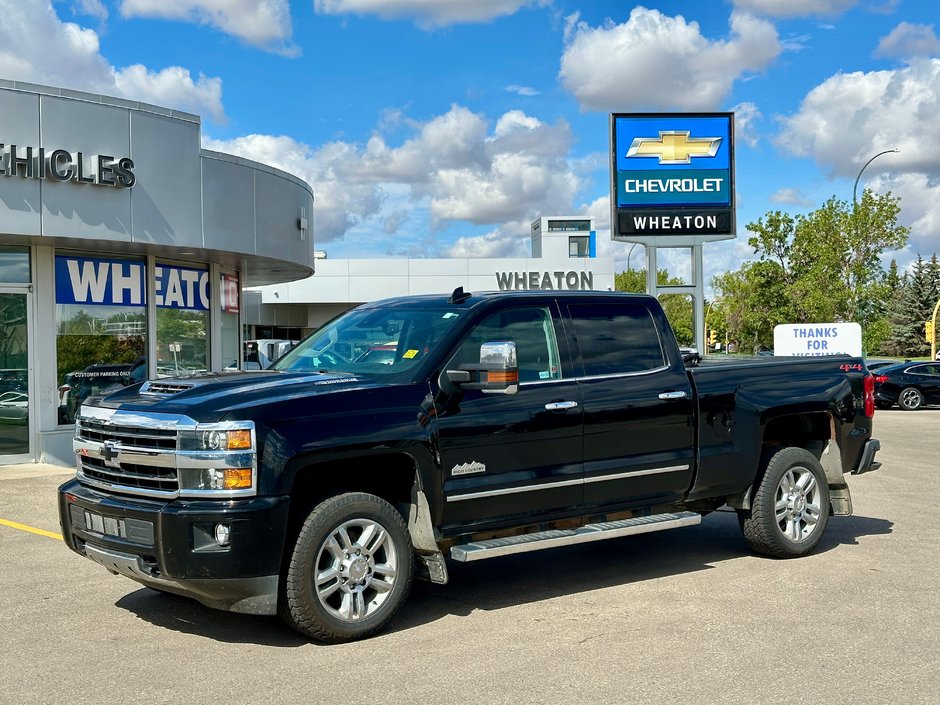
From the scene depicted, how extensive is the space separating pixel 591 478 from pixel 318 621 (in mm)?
2088

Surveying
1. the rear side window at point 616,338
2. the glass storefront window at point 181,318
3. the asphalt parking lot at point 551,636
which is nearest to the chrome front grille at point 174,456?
the asphalt parking lot at point 551,636

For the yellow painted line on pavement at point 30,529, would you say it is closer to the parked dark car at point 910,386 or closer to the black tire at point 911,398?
the parked dark car at point 910,386

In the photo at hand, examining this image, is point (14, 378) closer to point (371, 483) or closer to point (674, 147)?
point (371, 483)

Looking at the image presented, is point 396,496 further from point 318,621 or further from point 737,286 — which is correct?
→ point 737,286

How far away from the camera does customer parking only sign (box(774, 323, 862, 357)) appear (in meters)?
23.3

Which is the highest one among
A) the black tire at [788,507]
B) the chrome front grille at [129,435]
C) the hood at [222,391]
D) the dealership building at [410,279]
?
the dealership building at [410,279]

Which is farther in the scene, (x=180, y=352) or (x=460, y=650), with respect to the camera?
(x=180, y=352)

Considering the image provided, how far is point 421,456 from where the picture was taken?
584 centimetres

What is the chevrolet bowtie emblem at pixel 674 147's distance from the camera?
907 inches

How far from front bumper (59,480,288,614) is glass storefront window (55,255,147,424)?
9.25 m

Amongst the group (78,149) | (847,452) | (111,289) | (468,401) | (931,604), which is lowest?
(931,604)

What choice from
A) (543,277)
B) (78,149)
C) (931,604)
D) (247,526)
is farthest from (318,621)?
(543,277)

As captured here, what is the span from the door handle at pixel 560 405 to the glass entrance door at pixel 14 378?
968 centimetres

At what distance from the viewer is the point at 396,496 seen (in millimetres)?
6062
